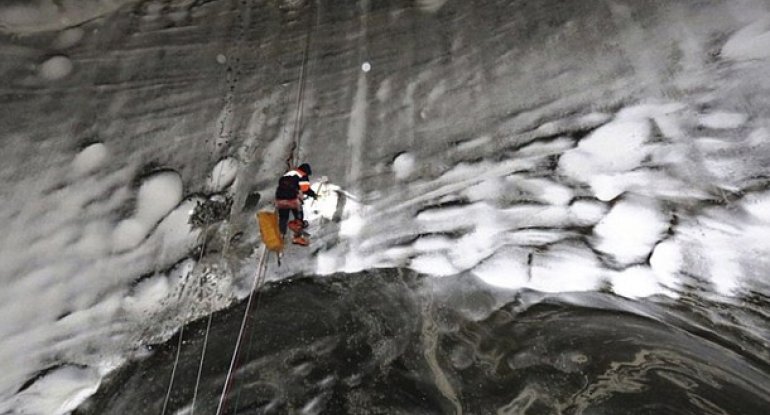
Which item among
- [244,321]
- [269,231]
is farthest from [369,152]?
[244,321]

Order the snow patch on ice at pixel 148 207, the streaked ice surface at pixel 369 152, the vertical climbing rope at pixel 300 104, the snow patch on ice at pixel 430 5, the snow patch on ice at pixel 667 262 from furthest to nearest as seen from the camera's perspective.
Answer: the snow patch on ice at pixel 430 5 → the vertical climbing rope at pixel 300 104 → the snow patch on ice at pixel 148 207 → the streaked ice surface at pixel 369 152 → the snow patch on ice at pixel 667 262

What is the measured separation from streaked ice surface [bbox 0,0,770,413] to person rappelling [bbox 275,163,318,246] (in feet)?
0.46

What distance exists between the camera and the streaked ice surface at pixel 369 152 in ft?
8.53

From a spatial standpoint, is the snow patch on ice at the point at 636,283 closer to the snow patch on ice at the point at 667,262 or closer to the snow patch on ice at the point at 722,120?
the snow patch on ice at the point at 667,262

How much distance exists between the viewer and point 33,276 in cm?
286

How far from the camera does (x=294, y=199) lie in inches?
112

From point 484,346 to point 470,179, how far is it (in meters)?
0.90

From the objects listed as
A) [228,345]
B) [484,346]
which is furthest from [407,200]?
[228,345]

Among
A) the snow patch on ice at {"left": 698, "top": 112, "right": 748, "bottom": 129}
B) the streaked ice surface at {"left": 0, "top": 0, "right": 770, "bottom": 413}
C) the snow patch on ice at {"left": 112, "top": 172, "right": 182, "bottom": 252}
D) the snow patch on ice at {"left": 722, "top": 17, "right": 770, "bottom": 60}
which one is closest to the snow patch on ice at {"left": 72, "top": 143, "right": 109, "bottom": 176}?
the streaked ice surface at {"left": 0, "top": 0, "right": 770, "bottom": 413}

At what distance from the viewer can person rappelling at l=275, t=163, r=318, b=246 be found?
283 centimetres

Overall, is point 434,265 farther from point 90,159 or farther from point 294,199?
point 90,159

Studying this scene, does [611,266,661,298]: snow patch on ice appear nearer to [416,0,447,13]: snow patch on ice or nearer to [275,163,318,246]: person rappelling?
[275,163,318,246]: person rappelling

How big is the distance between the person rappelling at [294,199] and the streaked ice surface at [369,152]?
140 millimetres

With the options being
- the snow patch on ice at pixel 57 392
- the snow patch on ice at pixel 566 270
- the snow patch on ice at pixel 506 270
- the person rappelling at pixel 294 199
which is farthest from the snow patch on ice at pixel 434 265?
the snow patch on ice at pixel 57 392
